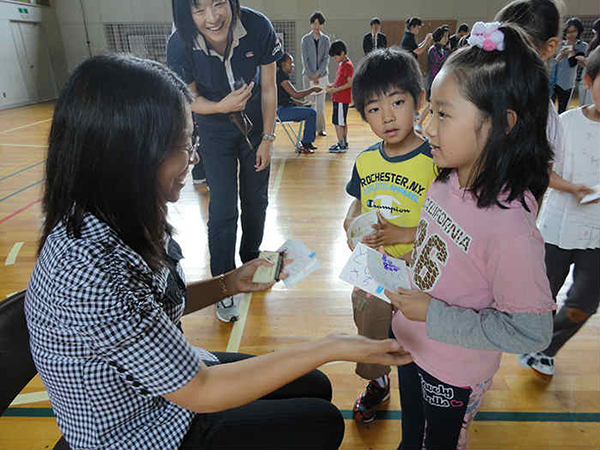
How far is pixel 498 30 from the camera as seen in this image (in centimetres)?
87

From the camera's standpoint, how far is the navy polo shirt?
205cm

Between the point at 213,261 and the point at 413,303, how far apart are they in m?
1.65

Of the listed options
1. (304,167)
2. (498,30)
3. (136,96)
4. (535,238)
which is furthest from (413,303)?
(304,167)

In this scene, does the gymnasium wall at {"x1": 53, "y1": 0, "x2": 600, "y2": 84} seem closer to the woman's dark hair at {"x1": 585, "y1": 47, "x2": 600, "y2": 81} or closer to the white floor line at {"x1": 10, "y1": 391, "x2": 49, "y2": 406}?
the woman's dark hair at {"x1": 585, "y1": 47, "x2": 600, "y2": 81}

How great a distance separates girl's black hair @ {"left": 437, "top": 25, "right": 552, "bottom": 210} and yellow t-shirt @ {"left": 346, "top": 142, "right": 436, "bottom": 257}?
0.51 meters

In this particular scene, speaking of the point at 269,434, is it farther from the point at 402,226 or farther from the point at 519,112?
the point at 519,112

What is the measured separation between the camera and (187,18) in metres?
1.91

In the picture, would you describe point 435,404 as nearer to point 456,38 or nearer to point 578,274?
point 578,274

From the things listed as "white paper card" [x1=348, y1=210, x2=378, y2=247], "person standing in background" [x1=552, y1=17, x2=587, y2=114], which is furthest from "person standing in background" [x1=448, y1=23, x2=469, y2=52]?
Answer: "white paper card" [x1=348, y1=210, x2=378, y2=247]

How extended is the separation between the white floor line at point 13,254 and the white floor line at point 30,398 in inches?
66.0

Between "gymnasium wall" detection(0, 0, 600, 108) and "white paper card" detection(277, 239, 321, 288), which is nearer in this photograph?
"white paper card" detection(277, 239, 321, 288)

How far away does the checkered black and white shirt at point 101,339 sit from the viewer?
0.77m

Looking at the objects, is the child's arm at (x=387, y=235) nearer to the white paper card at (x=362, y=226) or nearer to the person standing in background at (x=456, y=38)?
the white paper card at (x=362, y=226)

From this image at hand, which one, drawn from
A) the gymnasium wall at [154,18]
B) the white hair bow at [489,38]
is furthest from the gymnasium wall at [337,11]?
the white hair bow at [489,38]
